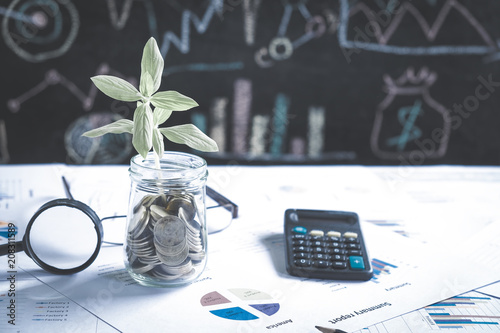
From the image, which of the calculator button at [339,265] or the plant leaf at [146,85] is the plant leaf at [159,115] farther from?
the calculator button at [339,265]

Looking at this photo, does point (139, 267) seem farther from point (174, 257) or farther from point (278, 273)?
point (278, 273)

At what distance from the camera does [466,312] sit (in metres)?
0.52

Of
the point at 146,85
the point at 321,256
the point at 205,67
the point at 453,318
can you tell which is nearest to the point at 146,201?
the point at 146,85

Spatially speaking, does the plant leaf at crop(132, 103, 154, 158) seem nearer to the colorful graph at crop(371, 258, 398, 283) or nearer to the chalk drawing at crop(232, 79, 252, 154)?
the colorful graph at crop(371, 258, 398, 283)

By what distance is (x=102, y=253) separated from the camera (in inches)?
24.6

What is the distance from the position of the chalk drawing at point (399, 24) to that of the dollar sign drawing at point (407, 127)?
148mm

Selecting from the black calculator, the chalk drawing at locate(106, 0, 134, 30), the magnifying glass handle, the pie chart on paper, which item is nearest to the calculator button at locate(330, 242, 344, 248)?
the black calculator

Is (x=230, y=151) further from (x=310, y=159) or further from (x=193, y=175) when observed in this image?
(x=193, y=175)

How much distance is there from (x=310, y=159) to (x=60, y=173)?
69 centimetres

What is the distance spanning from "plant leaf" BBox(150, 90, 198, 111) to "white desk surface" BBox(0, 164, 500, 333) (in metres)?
0.20

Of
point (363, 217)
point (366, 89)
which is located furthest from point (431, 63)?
point (363, 217)

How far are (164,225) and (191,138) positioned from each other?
0.09 m

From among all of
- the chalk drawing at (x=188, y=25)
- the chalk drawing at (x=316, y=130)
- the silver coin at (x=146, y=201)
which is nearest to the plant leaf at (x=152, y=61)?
the silver coin at (x=146, y=201)

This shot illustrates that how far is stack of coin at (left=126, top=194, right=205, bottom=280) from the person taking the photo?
1.70ft
